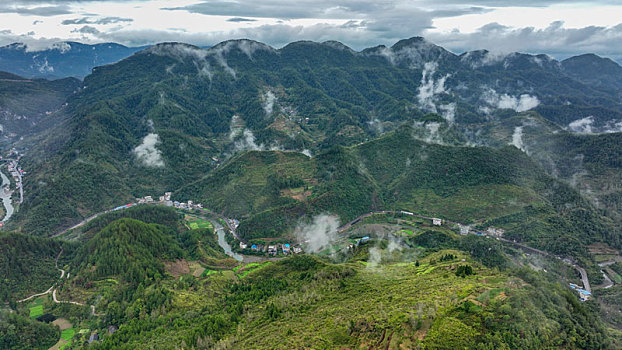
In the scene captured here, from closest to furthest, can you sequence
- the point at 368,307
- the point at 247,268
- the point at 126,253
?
1. the point at 368,307
2. the point at 126,253
3. the point at 247,268

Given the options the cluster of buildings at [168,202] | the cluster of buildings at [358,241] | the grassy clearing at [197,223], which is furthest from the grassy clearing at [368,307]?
the cluster of buildings at [168,202]

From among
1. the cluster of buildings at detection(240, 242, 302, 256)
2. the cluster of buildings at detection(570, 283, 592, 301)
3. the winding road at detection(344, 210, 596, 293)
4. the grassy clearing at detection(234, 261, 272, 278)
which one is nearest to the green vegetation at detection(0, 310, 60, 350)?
the grassy clearing at detection(234, 261, 272, 278)

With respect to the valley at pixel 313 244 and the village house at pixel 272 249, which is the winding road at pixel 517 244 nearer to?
the valley at pixel 313 244

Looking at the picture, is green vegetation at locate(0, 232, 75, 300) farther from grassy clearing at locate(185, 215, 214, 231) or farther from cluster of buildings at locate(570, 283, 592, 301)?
cluster of buildings at locate(570, 283, 592, 301)

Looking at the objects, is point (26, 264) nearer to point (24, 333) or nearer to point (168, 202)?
point (24, 333)

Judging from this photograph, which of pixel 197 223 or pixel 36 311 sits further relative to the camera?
pixel 197 223

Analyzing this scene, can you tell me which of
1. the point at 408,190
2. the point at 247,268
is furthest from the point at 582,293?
the point at 247,268

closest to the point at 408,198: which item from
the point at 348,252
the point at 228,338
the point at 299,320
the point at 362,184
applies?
the point at 362,184

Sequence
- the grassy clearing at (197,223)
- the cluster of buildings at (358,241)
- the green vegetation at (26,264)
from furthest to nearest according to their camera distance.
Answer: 1. the grassy clearing at (197,223)
2. the cluster of buildings at (358,241)
3. the green vegetation at (26,264)

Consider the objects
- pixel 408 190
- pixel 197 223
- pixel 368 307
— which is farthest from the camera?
pixel 408 190
